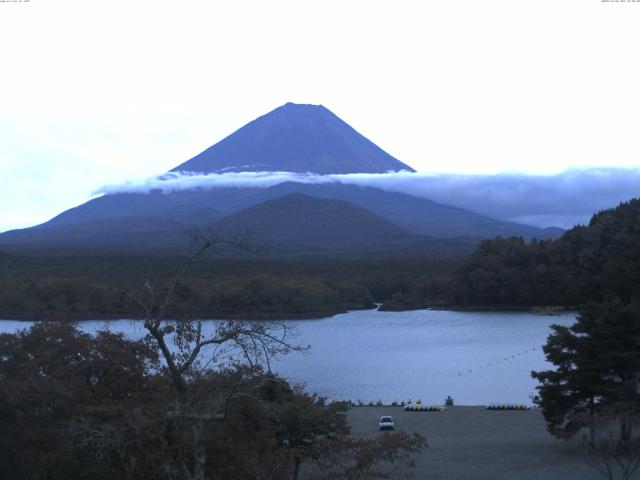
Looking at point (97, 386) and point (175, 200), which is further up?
point (175, 200)

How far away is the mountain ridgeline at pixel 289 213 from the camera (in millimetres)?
67125

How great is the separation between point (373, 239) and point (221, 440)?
64.7 meters

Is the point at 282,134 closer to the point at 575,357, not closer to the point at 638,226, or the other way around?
the point at 638,226

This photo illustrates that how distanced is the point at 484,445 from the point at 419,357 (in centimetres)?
1176

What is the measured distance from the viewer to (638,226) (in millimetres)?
39094

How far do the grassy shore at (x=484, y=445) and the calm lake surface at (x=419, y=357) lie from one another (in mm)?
2379

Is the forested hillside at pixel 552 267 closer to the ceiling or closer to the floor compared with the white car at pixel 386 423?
closer to the ceiling

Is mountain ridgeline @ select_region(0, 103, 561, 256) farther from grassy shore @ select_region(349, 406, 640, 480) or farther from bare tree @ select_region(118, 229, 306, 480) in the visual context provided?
bare tree @ select_region(118, 229, 306, 480)

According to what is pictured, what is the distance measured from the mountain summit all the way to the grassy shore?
7859 centimetres

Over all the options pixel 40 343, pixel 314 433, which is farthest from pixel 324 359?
pixel 40 343

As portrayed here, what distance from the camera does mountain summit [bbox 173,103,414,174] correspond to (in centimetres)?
9356

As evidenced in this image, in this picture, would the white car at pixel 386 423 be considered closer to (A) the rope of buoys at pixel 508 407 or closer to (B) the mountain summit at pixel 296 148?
(A) the rope of buoys at pixel 508 407

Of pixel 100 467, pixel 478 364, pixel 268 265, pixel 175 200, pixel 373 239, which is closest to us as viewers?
pixel 100 467

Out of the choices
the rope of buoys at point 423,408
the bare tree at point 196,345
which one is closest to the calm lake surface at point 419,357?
the rope of buoys at point 423,408
